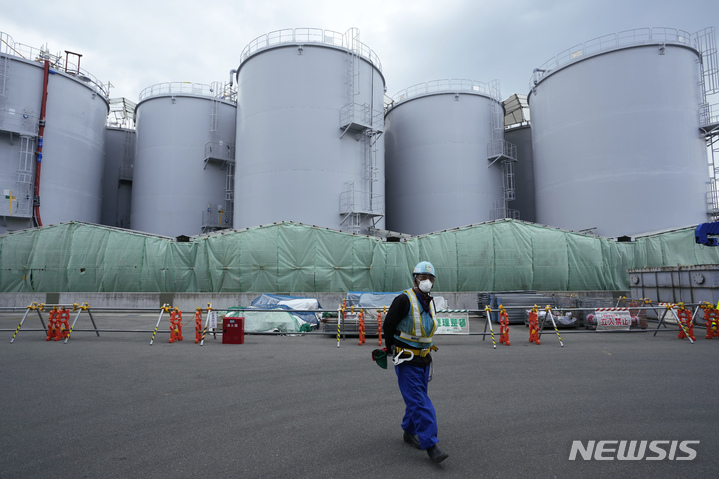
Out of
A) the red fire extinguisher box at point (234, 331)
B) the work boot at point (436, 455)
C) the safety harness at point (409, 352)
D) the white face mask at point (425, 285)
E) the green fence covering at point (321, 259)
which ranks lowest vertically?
the work boot at point (436, 455)

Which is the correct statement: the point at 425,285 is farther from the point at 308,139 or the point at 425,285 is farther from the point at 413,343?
the point at 308,139

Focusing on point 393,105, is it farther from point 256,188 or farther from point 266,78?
point 256,188

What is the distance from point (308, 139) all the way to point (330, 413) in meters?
21.8

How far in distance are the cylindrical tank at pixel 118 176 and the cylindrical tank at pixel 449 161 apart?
24826 mm

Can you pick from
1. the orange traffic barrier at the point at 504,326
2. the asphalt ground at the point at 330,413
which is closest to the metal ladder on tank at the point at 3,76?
the asphalt ground at the point at 330,413

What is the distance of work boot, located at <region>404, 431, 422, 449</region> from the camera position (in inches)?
173

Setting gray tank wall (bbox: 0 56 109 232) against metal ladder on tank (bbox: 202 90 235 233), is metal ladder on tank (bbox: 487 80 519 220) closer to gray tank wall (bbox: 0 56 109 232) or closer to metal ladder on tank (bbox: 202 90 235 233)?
metal ladder on tank (bbox: 202 90 235 233)

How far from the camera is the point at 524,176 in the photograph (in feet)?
120

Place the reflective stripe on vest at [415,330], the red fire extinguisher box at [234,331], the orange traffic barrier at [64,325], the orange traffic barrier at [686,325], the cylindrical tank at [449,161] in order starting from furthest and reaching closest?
the cylindrical tank at [449,161] < the orange traffic barrier at [64,325] < the orange traffic barrier at [686,325] < the red fire extinguisher box at [234,331] < the reflective stripe on vest at [415,330]

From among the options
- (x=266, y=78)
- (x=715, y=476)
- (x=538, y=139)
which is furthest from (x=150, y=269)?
(x=538, y=139)

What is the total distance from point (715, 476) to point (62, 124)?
120 feet

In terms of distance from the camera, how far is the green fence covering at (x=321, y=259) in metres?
20.8

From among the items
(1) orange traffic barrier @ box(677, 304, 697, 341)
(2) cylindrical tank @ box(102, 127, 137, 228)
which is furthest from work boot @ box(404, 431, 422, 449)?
(2) cylindrical tank @ box(102, 127, 137, 228)

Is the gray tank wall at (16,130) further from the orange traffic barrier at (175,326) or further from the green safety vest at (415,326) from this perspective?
the green safety vest at (415,326)
